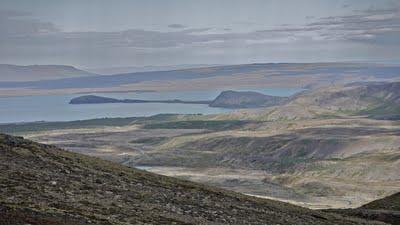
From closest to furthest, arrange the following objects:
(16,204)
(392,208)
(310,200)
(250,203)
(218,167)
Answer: (16,204)
(250,203)
(392,208)
(310,200)
(218,167)

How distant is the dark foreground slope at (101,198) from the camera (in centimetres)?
2273

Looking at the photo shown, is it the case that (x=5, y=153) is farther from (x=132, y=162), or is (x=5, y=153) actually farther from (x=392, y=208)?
(x=132, y=162)

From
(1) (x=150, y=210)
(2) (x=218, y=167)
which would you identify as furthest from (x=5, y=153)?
(2) (x=218, y=167)

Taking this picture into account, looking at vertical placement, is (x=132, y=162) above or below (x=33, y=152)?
A: below

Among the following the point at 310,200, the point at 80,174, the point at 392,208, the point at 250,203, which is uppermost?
the point at 80,174

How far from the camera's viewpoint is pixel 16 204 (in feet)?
73.2

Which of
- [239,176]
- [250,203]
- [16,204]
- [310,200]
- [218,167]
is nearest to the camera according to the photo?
[16,204]

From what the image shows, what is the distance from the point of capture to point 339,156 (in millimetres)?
191750

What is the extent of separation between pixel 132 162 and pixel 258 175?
4124cm

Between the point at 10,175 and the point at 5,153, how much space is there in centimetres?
548

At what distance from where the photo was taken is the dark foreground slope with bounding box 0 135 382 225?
22.7 meters

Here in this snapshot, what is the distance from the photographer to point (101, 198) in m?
26.9

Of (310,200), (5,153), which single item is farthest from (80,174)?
Answer: (310,200)

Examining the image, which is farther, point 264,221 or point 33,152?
point 33,152
